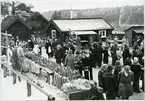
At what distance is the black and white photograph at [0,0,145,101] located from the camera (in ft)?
16.0

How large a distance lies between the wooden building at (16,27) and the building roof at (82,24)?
606 mm

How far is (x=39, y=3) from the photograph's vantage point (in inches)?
199

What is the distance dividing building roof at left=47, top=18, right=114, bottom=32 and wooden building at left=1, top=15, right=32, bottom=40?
0.61 meters

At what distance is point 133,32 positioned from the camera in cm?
496

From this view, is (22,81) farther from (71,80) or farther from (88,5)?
(88,5)

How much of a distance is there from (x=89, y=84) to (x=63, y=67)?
0.80m

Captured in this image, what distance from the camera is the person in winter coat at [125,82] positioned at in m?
4.31

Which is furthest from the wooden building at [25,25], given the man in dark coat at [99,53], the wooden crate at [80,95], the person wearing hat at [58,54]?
Result: the wooden crate at [80,95]

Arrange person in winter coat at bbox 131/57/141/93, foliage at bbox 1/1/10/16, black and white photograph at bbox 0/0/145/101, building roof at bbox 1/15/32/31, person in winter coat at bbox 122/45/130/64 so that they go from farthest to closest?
person in winter coat at bbox 122/45/130/64, building roof at bbox 1/15/32/31, foliage at bbox 1/1/10/16, black and white photograph at bbox 0/0/145/101, person in winter coat at bbox 131/57/141/93

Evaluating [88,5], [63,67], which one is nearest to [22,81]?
[63,67]

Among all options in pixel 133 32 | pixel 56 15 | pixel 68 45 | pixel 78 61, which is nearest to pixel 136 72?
pixel 133 32

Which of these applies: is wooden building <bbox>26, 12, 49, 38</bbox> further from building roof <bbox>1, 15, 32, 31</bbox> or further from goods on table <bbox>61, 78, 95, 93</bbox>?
goods on table <bbox>61, 78, 95, 93</bbox>

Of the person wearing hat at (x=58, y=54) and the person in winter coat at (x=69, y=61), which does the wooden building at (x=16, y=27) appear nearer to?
the person wearing hat at (x=58, y=54)

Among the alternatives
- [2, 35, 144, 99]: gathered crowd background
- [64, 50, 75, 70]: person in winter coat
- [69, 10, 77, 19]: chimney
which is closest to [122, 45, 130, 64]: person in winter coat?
[2, 35, 144, 99]: gathered crowd background
